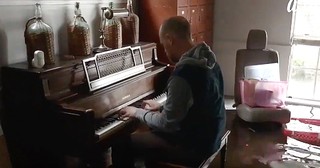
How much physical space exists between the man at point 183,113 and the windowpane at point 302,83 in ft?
9.48

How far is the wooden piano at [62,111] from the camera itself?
178 cm

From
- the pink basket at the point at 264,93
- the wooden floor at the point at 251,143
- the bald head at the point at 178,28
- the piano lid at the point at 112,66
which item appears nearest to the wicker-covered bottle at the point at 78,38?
the piano lid at the point at 112,66

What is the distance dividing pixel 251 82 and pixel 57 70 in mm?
2202

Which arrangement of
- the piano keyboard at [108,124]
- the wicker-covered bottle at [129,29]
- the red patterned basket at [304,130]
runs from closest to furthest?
the piano keyboard at [108,124] < the wicker-covered bottle at [129,29] < the red patterned basket at [304,130]

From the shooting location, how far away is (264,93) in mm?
3473

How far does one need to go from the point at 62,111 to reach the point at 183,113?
2.02ft

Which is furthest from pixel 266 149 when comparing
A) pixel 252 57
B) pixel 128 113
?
pixel 128 113

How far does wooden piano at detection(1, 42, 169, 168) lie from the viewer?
178 centimetres

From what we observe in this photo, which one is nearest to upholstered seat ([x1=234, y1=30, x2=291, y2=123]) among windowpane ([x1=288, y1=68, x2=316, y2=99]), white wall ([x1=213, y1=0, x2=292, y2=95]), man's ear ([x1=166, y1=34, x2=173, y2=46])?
white wall ([x1=213, y1=0, x2=292, y2=95])

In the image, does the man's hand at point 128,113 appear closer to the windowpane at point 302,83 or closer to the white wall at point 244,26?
the white wall at point 244,26

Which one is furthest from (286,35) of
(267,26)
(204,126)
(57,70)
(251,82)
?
(57,70)

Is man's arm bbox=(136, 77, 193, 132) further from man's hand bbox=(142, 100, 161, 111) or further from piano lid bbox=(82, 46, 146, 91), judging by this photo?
piano lid bbox=(82, 46, 146, 91)

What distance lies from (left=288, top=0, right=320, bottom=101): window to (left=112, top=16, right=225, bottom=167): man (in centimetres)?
285

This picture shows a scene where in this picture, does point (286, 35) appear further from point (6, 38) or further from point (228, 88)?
point (6, 38)
